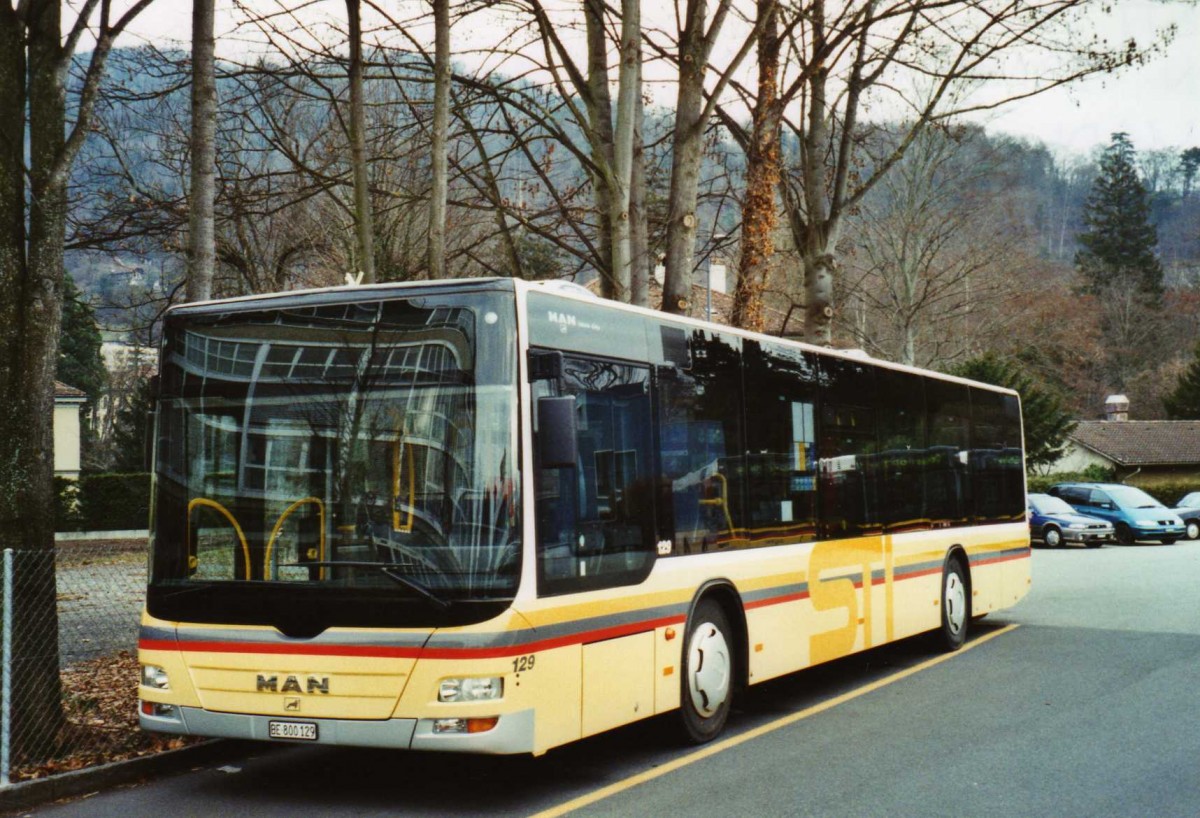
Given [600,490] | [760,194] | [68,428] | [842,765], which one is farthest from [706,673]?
[68,428]

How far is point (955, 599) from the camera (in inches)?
560

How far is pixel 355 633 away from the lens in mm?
6836

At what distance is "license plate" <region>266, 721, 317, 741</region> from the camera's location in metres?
6.86

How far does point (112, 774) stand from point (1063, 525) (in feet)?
109

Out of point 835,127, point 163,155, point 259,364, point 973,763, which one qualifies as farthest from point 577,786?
point 835,127

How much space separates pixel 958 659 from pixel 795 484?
4059mm

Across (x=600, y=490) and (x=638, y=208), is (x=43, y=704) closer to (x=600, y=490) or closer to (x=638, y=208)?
(x=600, y=490)

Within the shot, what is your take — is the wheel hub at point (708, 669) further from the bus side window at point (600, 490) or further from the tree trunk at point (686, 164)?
the tree trunk at point (686, 164)

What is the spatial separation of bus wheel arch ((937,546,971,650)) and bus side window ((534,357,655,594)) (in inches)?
266

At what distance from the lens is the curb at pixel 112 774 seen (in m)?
7.13

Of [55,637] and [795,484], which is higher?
[795,484]

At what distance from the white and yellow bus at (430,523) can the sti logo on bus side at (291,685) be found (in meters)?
0.01

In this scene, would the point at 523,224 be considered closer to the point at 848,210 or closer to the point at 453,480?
the point at 848,210

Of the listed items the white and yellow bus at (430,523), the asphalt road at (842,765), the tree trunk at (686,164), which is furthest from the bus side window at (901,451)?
the white and yellow bus at (430,523)
